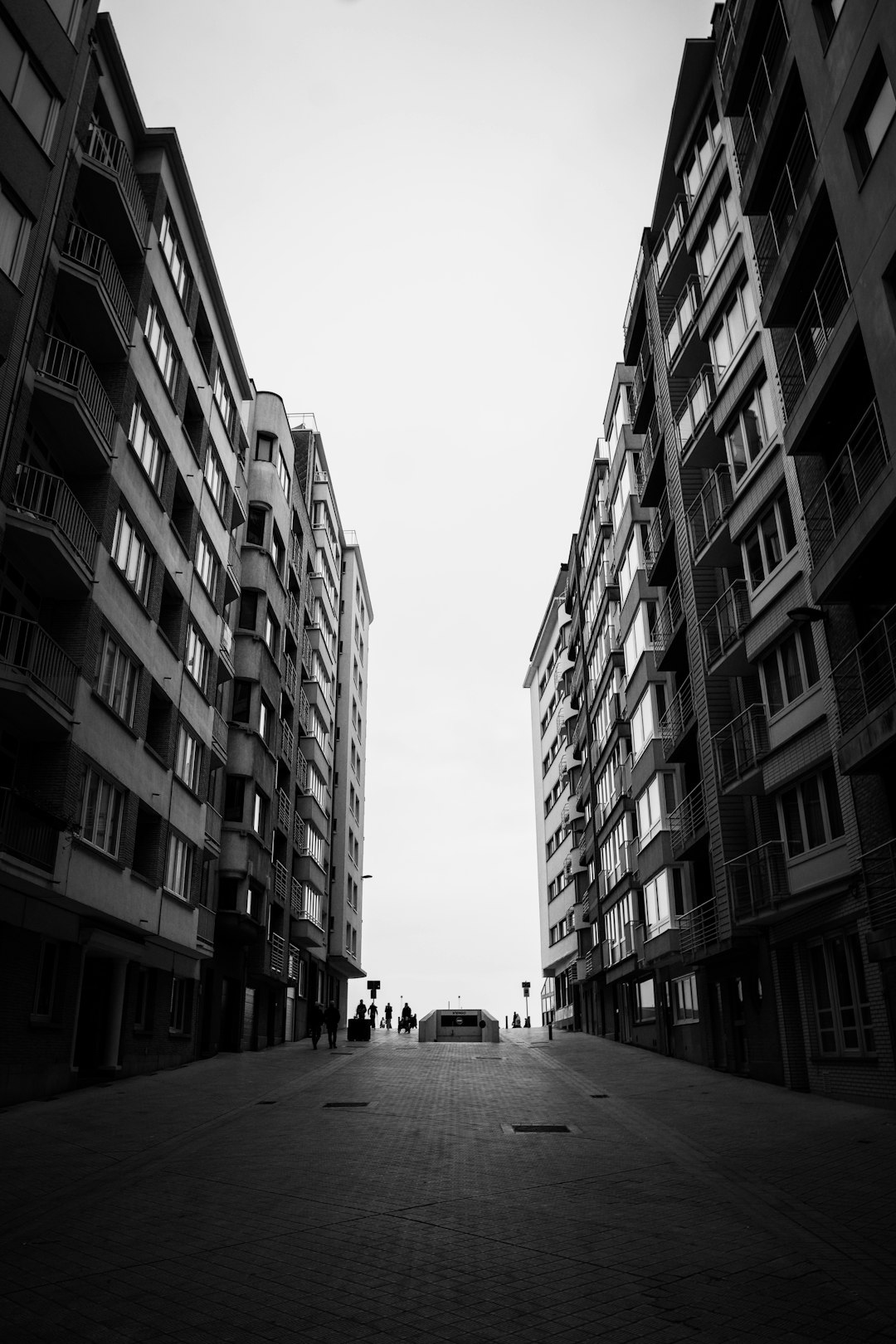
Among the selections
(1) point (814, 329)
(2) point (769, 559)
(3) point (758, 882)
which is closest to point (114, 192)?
(1) point (814, 329)

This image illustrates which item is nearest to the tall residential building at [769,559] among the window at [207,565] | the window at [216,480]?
the window at [207,565]

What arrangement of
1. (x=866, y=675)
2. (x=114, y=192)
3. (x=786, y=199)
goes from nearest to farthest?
(x=866, y=675)
(x=786, y=199)
(x=114, y=192)

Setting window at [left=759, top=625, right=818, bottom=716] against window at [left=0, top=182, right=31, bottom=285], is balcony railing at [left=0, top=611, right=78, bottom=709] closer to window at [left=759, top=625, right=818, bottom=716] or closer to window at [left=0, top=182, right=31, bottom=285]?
window at [left=0, top=182, right=31, bottom=285]

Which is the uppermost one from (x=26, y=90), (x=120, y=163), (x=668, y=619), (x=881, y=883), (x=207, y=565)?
(x=120, y=163)

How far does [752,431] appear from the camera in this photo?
23766mm

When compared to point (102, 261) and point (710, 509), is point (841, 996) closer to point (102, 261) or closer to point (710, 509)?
point (710, 509)

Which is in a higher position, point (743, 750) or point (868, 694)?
point (743, 750)

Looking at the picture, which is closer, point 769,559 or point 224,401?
point 769,559

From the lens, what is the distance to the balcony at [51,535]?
18484 millimetres

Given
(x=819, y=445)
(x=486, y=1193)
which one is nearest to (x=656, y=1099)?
(x=486, y=1193)

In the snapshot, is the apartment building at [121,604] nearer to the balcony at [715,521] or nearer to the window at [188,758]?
the window at [188,758]

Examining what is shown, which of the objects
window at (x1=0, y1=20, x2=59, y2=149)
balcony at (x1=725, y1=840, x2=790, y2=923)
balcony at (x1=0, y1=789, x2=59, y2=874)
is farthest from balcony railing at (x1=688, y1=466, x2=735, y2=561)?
balcony at (x1=0, y1=789, x2=59, y2=874)

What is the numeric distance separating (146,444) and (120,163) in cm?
623

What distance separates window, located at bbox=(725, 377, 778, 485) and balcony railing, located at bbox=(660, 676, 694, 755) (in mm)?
6180
